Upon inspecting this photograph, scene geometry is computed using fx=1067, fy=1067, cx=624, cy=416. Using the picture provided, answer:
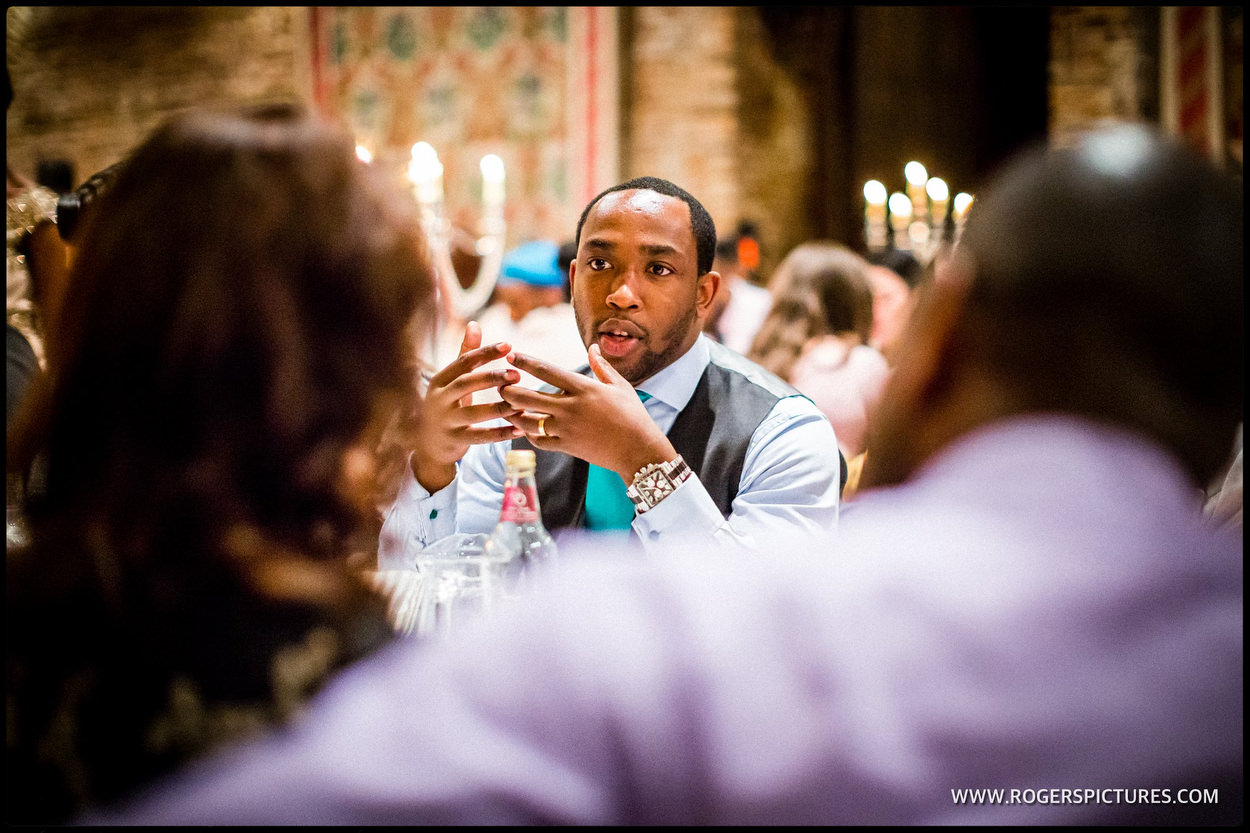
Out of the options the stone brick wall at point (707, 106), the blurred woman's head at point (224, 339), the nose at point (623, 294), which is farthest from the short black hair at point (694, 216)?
the stone brick wall at point (707, 106)

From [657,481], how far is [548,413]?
0.66 feet

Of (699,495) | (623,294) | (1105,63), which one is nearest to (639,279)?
(623,294)

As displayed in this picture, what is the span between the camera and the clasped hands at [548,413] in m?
1.62

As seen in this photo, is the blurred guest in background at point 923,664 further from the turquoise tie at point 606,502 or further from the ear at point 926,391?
the turquoise tie at point 606,502

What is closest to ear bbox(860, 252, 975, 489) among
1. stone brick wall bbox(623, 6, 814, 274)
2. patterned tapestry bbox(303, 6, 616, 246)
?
stone brick wall bbox(623, 6, 814, 274)

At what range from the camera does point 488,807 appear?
64 centimetres

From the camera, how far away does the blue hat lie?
5.15m

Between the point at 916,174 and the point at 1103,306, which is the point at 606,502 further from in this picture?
the point at 916,174

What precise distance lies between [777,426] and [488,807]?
1412 millimetres

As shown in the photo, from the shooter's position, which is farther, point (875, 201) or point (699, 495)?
point (875, 201)

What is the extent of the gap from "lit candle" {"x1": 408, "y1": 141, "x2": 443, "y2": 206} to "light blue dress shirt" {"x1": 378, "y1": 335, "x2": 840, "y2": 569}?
87.3 inches

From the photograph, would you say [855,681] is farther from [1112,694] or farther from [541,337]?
[541,337]

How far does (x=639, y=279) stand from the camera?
2.04m

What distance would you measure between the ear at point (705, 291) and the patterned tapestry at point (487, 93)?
4.13 m
